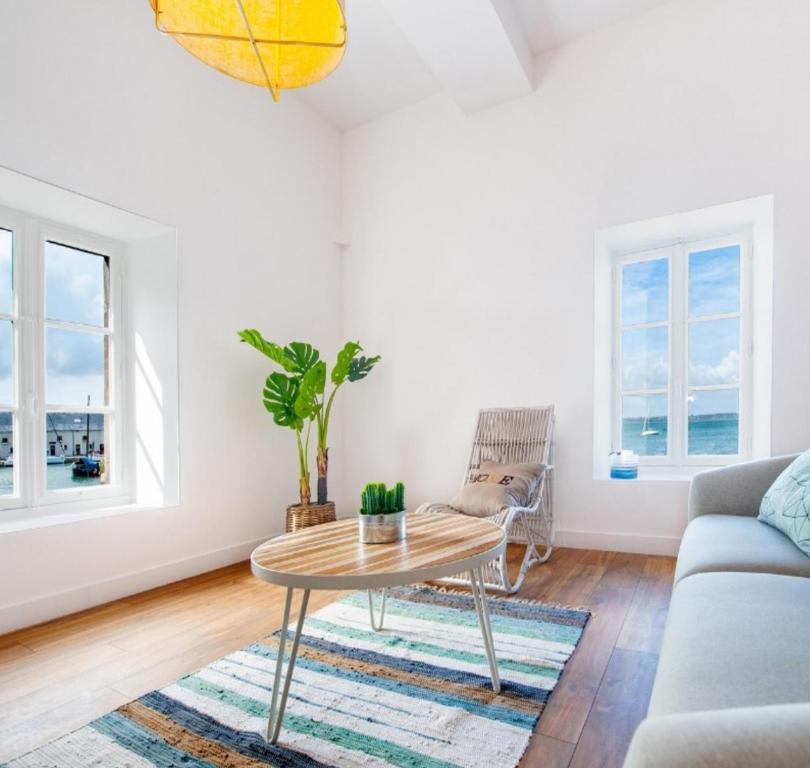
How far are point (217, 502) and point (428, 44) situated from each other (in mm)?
3100

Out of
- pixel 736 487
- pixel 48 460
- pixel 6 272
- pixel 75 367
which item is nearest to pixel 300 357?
pixel 75 367

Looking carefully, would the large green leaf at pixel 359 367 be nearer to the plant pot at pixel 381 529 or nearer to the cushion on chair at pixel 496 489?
the cushion on chair at pixel 496 489

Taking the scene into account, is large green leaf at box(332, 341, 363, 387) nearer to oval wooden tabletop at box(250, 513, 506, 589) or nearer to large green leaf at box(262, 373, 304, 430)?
large green leaf at box(262, 373, 304, 430)

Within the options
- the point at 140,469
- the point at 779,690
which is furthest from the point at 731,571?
the point at 140,469

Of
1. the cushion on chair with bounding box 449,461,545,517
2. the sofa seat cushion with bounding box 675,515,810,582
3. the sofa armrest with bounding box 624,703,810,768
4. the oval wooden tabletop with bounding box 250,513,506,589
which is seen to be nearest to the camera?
the sofa armrest with bounding box 624,703,810,768

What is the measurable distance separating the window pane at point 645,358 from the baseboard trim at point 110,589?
2865mm

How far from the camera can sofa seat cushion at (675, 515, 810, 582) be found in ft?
5.00

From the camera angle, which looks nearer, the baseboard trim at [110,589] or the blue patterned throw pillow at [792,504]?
the blue patterned throw pillow at [792,504]

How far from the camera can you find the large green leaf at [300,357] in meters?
3.47

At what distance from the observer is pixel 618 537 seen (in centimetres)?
331

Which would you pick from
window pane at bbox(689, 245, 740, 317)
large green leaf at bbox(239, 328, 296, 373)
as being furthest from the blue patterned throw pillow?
large green leaf at bbox(239, 328, 296, 373)

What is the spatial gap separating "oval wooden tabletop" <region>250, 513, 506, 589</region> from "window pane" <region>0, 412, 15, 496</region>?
5.79ft

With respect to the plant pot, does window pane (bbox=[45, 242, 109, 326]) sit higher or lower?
higher

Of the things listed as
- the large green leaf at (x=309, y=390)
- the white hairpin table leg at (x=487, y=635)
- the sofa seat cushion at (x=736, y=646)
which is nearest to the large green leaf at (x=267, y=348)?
the large green leaf at (x=309, y=390)
